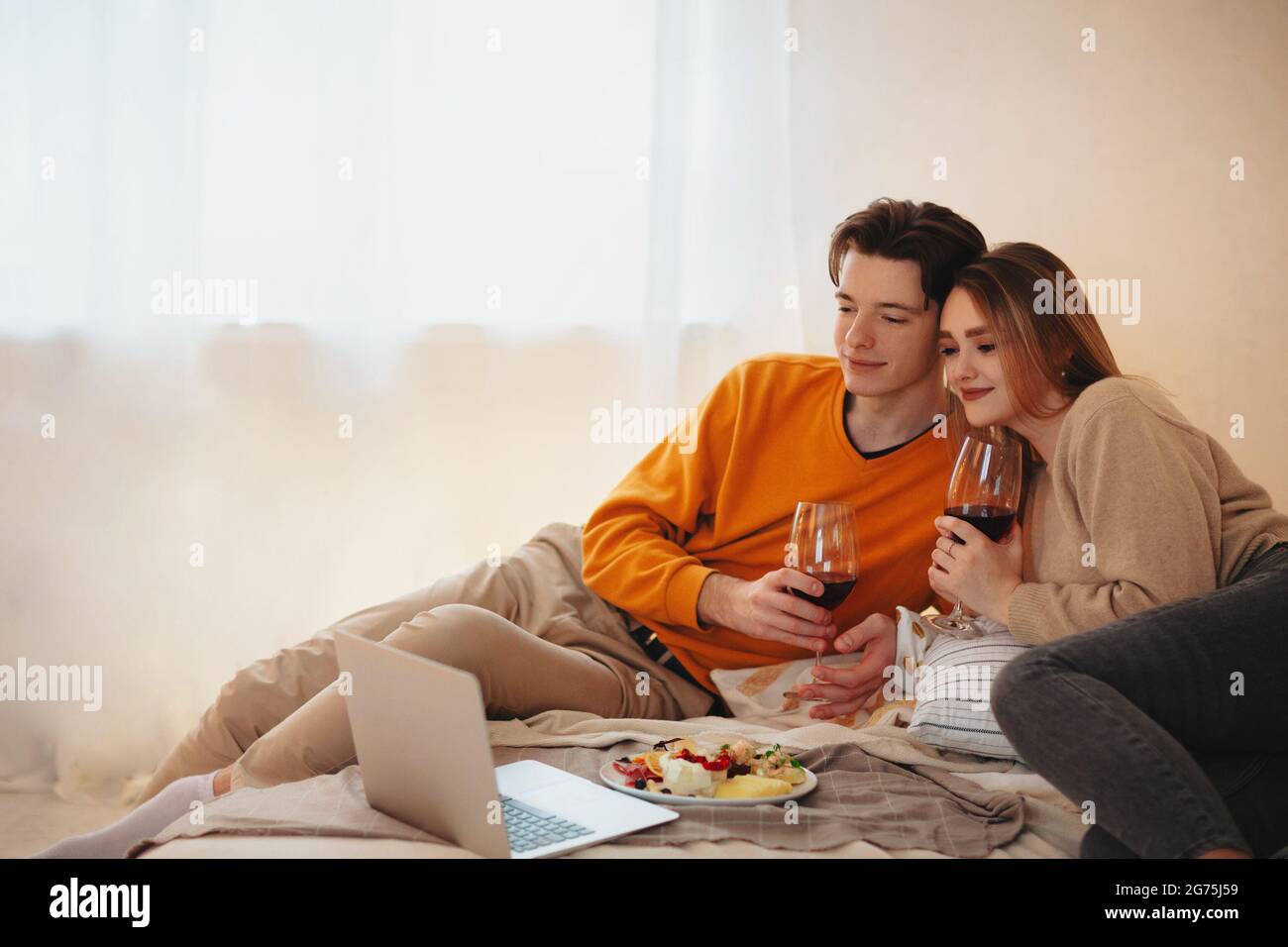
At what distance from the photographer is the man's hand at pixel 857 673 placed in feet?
6.01

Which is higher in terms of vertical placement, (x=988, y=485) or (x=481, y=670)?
(x=988, y=485)

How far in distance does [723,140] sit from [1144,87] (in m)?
0.95

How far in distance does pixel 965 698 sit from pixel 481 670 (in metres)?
0.70

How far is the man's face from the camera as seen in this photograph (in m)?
1.96

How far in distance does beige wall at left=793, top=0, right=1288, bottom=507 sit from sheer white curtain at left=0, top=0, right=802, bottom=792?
0.41 m

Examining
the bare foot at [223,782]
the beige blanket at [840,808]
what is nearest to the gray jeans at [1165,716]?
the beige blanket at [840,808]

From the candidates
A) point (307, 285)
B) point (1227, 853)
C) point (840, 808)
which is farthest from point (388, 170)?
point (1227, 853)

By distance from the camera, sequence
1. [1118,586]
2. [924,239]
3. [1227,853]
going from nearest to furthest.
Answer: [1227,853] → [1118,586] → [924,239]

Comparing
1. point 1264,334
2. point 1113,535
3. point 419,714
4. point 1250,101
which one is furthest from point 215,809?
point 1250,101

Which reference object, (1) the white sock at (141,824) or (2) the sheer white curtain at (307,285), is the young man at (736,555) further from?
(2) the sheer white curtain at (307,285)

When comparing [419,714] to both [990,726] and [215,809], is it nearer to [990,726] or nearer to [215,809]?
[215,809]

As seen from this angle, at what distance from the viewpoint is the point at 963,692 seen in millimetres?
1584

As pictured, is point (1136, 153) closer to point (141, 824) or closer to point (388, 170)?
point (388, 170)

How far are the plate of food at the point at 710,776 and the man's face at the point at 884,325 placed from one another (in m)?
0.78
